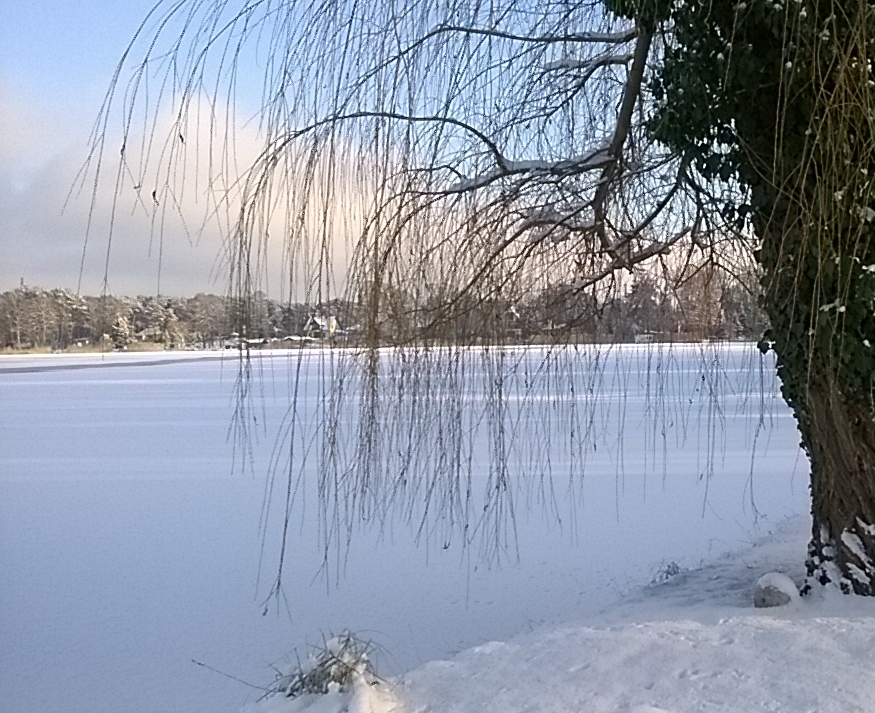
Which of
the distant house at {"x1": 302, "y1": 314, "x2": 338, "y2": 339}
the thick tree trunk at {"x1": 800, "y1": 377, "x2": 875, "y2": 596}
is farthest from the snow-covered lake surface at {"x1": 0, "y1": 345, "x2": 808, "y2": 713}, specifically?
the thick tree trunk at {"x1": 800, "y1": 377, "x2": 875, "y2": 596}

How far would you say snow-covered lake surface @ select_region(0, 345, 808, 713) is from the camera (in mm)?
Result: 3633

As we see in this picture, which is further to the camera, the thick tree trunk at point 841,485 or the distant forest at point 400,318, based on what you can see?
the thick tree trunk at point 841,485

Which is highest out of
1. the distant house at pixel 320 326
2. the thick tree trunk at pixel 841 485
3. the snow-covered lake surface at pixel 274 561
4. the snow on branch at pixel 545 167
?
the snow on branch at pixel 545 167

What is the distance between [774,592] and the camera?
2.78 m

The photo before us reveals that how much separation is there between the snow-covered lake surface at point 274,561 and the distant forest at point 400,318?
10cm

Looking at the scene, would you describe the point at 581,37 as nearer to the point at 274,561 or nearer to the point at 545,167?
the point at 545,167

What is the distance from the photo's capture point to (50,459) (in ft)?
31.6

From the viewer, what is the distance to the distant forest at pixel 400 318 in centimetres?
213

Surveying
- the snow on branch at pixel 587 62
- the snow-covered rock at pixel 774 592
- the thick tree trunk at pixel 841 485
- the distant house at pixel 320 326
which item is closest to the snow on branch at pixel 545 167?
the snow on branch at pixel 587 62

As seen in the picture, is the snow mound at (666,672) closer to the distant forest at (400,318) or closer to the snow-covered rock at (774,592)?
the snow-covered rock at (774,592)

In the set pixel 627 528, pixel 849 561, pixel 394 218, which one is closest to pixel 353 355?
pixel 394 218

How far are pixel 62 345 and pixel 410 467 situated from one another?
66.8 inches

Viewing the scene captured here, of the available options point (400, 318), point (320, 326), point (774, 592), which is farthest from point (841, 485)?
point (320, 326)

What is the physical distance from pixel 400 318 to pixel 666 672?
1071 millimetres
